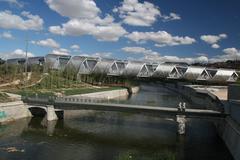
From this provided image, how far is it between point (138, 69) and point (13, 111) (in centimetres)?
11509

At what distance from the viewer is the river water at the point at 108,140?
Answer: 3609 centimetres

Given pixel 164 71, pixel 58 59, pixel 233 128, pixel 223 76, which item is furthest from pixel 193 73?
pixel 233 128

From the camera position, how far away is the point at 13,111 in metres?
55.4

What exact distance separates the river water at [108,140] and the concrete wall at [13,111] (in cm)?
178

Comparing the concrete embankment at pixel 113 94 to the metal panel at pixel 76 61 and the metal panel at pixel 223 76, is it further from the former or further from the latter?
the metal panel at pixel 223 76

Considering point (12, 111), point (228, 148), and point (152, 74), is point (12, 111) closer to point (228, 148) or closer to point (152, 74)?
point (228, 148)

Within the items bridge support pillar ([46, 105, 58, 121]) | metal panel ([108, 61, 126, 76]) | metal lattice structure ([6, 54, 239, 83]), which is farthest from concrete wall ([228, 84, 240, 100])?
metal panel ([108, 61, 126, 76])

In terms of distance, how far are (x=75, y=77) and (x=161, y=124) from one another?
7997 cm

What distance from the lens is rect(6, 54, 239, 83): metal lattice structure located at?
159m

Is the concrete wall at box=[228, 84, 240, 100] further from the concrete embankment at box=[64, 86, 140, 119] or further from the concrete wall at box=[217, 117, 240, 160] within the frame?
the concrete embankment at box=[64, 86, 140, 119]

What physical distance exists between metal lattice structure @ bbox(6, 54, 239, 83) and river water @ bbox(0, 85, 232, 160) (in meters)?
104

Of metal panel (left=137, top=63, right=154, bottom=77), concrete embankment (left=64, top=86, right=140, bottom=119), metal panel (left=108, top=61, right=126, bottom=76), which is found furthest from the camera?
metal panel (left=137, top=63, right=154, bottom=77)

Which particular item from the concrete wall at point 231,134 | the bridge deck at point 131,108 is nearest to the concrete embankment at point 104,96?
the bridge deck at point 131,108

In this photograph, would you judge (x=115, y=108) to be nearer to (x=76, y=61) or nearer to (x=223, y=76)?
(x=223, y=76)
